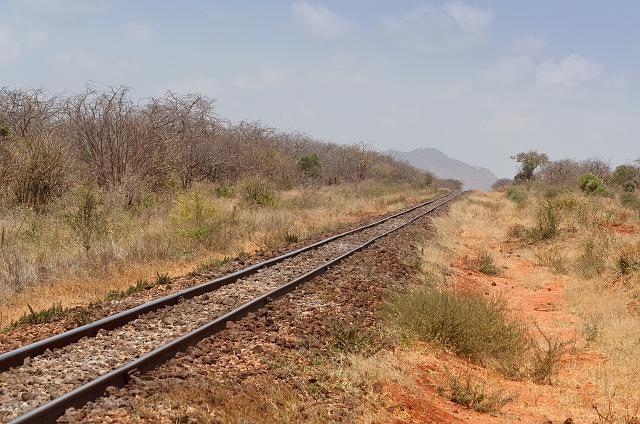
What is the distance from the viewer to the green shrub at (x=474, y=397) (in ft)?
21.5

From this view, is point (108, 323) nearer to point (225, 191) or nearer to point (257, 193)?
point (257, 193)

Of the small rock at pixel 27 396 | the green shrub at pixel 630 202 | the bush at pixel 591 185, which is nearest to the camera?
the small rock at pixel 27 396

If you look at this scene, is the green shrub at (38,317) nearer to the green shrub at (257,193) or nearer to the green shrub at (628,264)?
the green shrub at (628,264)

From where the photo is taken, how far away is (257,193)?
1125 inches

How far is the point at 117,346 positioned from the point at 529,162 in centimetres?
9362

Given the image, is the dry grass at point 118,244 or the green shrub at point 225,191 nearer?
the dry grass at point 118,244

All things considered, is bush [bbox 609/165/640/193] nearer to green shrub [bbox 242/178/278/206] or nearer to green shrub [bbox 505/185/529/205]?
green shrub [bbox 505/185/529/205]

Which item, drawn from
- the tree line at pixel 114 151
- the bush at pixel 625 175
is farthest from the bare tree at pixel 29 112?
the bush at pixel 625 175

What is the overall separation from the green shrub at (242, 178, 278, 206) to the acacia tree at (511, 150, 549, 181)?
7275cm

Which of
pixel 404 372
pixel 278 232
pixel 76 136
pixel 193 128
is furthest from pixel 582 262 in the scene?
pixel 193 128

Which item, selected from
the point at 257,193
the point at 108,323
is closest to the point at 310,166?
the point at 257,193

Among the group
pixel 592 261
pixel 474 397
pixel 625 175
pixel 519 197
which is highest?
pixel 625 175

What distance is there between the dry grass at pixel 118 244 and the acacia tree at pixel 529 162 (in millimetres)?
75212

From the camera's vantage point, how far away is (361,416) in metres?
5.65
